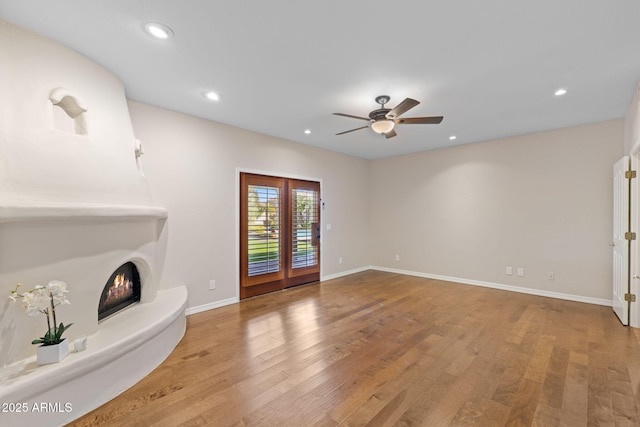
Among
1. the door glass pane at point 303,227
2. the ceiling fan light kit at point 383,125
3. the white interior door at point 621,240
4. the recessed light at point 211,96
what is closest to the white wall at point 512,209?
the white interior door at point 621,240

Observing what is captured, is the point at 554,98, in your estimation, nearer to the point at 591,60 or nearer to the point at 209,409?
the point at 591,60

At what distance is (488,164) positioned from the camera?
504 cm

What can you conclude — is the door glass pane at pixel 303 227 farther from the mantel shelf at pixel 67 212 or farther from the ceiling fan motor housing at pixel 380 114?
the mantel shelf at pixel 67 212

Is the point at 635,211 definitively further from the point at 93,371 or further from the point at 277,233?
the point at 93,371

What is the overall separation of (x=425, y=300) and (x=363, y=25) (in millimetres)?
3844

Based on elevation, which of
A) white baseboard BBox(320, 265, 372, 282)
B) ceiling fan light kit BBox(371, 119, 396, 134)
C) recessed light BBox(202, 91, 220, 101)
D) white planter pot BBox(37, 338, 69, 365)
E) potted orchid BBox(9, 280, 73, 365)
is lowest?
white baseboard BBox(320, 265, 372, 282)

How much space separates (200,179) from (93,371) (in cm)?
252

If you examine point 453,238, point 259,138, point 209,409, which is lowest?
point 209,409

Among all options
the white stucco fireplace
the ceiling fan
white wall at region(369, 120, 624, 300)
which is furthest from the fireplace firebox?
white wall at region(369, 120, 624, 300)

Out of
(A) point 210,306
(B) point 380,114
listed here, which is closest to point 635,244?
(B) point 380,114

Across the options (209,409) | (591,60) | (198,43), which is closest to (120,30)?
(198,43)

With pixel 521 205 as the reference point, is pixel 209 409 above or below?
below

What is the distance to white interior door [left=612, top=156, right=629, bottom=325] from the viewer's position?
328cm

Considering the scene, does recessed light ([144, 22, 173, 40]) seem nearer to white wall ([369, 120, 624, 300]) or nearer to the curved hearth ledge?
the curved hearth ledge
